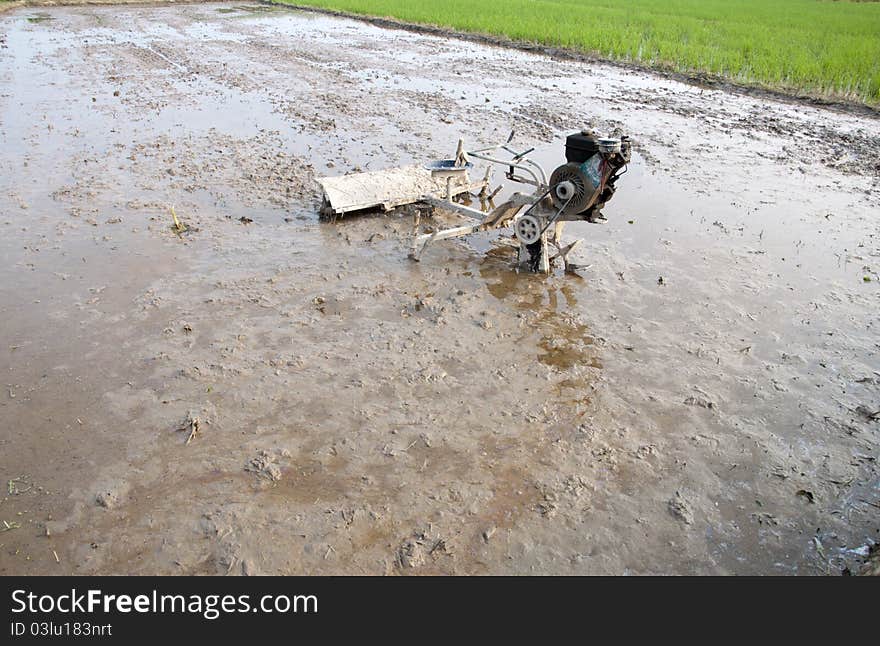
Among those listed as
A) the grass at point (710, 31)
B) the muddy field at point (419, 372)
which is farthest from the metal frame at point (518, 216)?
the grass at point (710, 31)

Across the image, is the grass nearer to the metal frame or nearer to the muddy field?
the muddy field

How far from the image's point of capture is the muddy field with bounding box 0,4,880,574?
331 cm

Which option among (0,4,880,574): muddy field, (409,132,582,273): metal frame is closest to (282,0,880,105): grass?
(0,4,880,574): muddy field

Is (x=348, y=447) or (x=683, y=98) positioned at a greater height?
(x=683, y=98)

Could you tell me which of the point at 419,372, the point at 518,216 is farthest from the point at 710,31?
the point at 419,372

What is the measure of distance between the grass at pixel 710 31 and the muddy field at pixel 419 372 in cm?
470

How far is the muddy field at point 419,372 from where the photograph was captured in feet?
10.9

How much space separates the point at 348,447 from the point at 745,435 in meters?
2.50

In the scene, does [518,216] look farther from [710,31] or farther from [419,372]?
[710,31]

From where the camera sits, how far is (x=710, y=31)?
1822cm

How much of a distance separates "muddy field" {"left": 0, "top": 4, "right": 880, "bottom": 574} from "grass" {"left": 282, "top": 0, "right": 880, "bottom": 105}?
4.70 m
